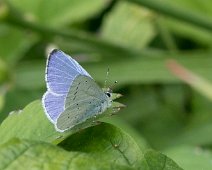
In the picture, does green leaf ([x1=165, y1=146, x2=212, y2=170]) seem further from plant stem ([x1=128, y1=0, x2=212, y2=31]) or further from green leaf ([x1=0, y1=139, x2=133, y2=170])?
green leaf ([x1=0, y1=139, x2=133, y2=170])

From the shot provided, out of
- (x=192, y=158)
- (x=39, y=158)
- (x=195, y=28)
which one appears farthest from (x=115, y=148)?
(x=195, y=28)

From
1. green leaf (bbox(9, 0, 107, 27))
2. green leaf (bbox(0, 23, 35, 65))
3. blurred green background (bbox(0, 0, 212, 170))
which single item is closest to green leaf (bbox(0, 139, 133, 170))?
blurred green background (bbox(0, 0, 212, 170))

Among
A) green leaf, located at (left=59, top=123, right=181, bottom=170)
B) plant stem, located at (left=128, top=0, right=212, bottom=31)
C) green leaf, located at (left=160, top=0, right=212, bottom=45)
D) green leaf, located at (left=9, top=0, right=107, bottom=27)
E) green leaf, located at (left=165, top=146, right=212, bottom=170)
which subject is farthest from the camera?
green leaf, located at (left=9, top=0, right=107, bottom=27)

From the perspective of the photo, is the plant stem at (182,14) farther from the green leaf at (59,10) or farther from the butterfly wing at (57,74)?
the butterfly wing at (57,74)

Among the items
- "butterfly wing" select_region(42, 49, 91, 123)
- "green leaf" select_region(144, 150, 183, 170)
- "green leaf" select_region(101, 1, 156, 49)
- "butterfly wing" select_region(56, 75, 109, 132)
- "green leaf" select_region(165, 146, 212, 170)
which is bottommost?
"green leaf" select_region(165, 146, 212, 170)

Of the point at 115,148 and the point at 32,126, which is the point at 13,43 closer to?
the point at 32,126

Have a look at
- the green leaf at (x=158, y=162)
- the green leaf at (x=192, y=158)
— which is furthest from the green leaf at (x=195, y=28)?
the green leaf at (x=158, y=162)

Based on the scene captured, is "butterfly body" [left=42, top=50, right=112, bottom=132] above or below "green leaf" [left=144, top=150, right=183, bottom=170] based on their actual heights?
above
